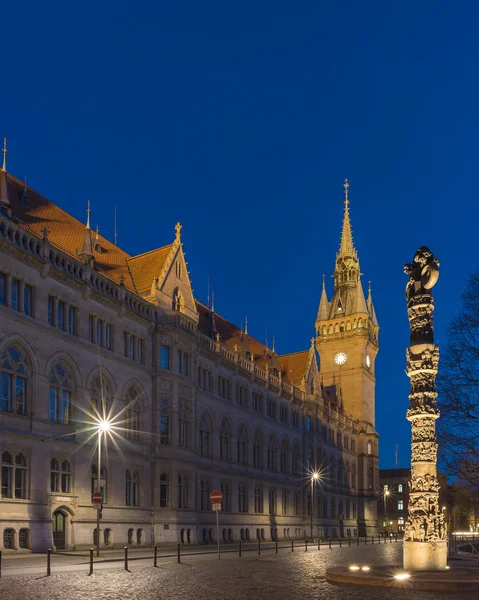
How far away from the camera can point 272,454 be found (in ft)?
256

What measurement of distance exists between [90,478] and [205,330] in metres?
27.9

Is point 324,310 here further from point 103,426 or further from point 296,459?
point 103,426

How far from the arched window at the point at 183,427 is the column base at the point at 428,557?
3105 cm

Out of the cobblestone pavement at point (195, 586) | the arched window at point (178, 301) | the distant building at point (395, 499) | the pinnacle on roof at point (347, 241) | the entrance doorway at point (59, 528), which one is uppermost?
the pinnacle on roof at point (347, 241)

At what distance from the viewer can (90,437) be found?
147 feet

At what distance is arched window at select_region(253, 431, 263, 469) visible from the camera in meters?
73.6

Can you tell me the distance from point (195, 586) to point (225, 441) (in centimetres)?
4559

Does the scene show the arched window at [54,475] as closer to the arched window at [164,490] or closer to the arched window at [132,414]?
the arched window at [132,414]

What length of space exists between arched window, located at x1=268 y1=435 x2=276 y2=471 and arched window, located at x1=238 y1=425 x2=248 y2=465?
21.0ft

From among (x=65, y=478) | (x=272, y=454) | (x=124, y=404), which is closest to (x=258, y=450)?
(x=272, y=454)

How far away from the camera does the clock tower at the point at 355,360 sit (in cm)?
10981

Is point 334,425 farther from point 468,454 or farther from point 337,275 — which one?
point 468,454

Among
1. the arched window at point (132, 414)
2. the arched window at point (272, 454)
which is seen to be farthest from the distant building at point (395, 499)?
the arched window at point (132, 414)

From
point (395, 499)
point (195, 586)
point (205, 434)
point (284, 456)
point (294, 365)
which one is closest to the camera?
point (195, 586)
